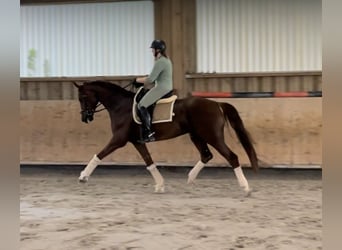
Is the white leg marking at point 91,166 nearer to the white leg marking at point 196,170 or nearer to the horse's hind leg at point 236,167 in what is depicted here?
the white leg marking at point 196,170

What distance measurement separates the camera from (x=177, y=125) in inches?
252

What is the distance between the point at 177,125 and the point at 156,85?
557mm

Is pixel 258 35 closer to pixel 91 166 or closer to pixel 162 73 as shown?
pixel 162 73

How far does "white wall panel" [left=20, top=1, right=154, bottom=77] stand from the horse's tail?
2.83m

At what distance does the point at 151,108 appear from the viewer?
250 inches

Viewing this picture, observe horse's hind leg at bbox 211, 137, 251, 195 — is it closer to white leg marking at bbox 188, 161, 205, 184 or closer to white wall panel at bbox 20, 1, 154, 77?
white leg marking at bbox 188, 161, 205, 184

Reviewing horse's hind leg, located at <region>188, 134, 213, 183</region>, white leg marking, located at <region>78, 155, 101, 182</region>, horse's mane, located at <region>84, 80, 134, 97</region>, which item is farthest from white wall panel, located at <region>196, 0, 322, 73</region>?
white leg marking, located at <region>78, 155, 101, 182</region>

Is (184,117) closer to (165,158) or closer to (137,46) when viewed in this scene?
(165,158)

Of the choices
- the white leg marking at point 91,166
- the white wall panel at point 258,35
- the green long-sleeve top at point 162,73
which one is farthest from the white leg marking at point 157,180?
the white wall panel at point 258,35

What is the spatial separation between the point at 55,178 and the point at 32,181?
0.39 meters

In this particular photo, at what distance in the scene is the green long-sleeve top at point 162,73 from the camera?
609 centimetres

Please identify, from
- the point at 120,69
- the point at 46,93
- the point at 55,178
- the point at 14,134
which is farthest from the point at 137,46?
the point at 14,134

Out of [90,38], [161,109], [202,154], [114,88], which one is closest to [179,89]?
[90,38]

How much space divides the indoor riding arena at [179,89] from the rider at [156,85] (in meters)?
0.59
